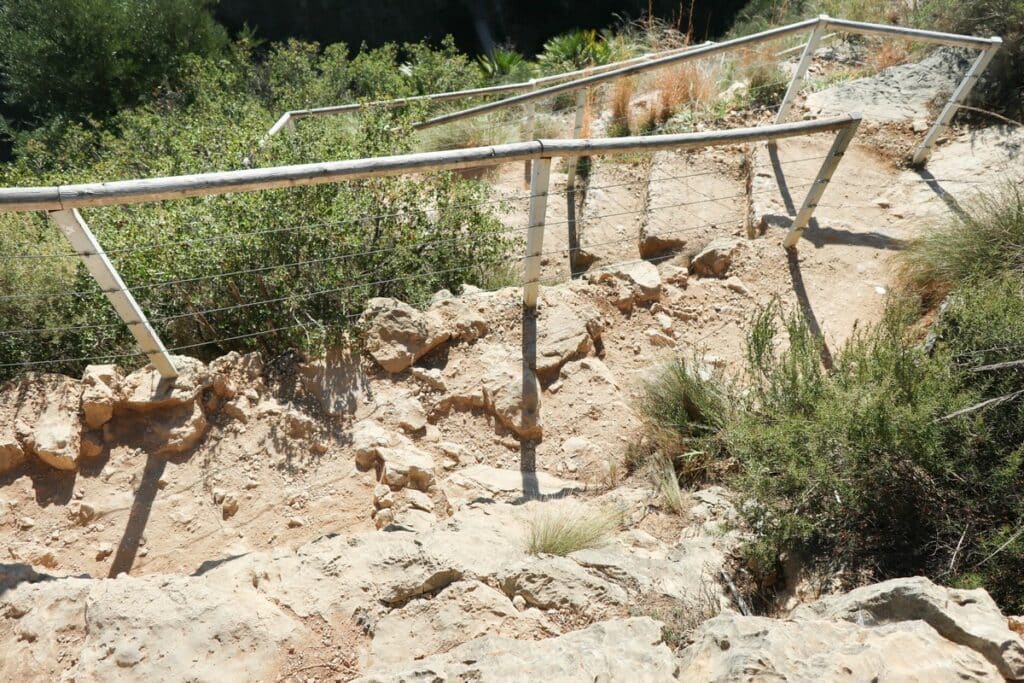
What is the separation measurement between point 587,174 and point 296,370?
4332mm

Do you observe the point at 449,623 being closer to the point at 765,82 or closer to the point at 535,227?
the point at 535,227

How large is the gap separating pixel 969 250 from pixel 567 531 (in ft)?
10.1

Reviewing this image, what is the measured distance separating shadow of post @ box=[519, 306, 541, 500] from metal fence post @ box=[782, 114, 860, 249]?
1998 mm

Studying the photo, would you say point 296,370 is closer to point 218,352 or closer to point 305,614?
point 218,352

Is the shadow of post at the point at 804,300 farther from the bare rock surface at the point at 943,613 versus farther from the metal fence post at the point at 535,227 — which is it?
the bare rock surface at the point at 943,613

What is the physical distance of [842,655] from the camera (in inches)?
75.4

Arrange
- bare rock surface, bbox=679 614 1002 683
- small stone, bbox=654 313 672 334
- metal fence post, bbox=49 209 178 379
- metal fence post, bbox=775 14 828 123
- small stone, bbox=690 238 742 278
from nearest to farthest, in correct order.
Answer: bare rock surface, bbox=679 614 1002 683 < metal fence post, bbox=49 209 178 379 < small stone, bbox=654 313 672 334 < small stone, bbox=690 238 742 278 < metal fence post, bbox=775 14 828 123

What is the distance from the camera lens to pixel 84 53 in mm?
11469

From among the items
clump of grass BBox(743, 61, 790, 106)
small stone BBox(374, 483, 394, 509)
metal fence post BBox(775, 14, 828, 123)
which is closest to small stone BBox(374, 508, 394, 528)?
small stone BBox(374, 483, 394, 509)

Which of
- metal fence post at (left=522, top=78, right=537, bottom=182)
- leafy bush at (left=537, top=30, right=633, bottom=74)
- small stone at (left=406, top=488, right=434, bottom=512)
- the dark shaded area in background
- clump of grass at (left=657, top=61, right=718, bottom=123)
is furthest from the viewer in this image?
the dark shaded area in background

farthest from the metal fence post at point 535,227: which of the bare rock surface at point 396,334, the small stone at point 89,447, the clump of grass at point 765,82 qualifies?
the clump of grass at point 765,82

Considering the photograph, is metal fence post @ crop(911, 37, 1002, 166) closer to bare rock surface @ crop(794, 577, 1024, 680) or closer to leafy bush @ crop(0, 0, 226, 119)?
bare rock surface @ crop(794, 577, 1024, 680)

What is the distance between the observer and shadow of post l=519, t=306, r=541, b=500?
346 centimetres

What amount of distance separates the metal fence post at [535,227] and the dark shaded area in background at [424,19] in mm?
16919
